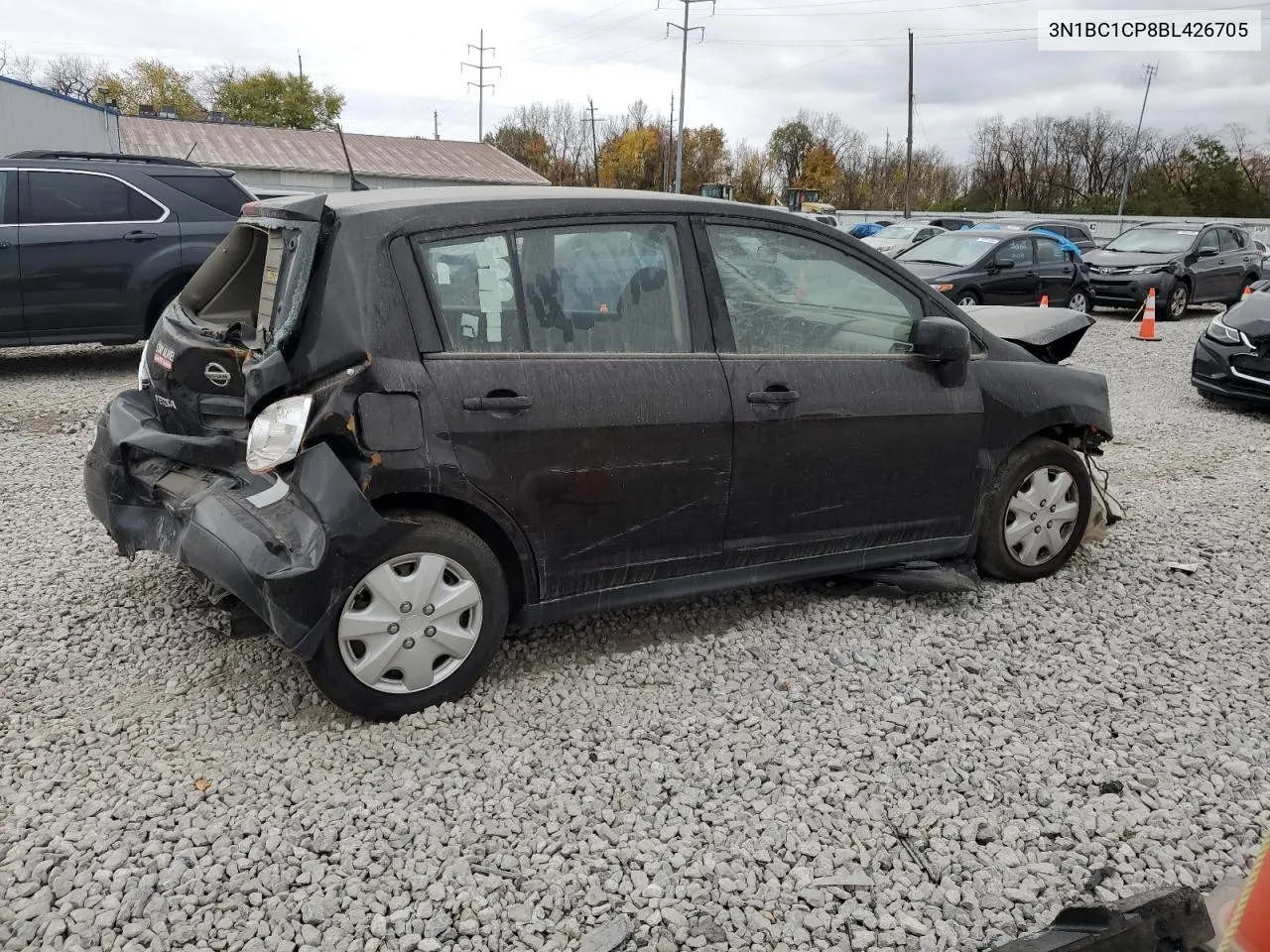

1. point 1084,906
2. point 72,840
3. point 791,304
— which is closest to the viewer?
point 1084,906

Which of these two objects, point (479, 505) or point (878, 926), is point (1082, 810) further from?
point (479, 505)

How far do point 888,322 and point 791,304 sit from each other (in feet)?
1.60

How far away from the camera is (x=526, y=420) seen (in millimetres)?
3457

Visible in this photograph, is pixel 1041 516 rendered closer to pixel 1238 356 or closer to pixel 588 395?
pixel 588 395

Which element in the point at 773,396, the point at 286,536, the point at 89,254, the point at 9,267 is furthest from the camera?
the point at 89,254

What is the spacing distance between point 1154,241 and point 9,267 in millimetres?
17689

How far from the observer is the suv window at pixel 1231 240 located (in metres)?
18.9

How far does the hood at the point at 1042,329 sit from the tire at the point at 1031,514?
0.57m

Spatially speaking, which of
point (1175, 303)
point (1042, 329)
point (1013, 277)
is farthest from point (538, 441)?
point (1175, 303)

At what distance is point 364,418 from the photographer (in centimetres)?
323

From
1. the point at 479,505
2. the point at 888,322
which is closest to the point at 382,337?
the point at 479,505

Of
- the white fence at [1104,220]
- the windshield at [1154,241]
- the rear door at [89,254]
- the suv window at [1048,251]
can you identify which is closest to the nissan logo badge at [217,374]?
the rear door at [89,254]

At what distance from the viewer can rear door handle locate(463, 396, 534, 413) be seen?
3.37 m

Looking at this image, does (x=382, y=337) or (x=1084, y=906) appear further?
(x=382, y=337)
